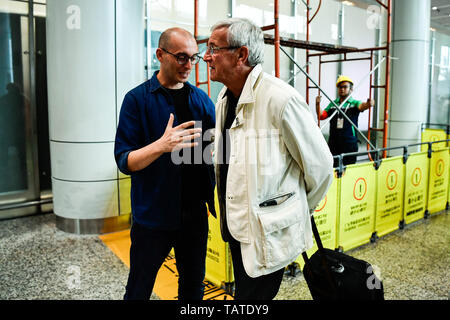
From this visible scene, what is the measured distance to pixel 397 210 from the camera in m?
5.19

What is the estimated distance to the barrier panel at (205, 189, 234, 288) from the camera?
356cm

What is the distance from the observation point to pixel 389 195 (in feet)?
16.3

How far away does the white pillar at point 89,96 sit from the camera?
15.8 ft

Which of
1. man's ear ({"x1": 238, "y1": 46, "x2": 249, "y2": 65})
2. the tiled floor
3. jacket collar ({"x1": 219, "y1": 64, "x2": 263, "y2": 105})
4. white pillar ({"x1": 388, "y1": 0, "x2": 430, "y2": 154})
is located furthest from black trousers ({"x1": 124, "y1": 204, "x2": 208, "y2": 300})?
white pillar ({"x1": 388, "y1": 0, "x2": 430, "y2": 154})

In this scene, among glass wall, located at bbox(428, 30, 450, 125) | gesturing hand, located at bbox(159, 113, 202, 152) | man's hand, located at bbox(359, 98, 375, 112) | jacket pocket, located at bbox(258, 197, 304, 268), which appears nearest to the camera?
jacket pocket, located at bbox(258, 197, 304, 268)

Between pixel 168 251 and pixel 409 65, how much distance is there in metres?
9.03

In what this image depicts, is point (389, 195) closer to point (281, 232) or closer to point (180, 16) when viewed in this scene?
point (281, 232)

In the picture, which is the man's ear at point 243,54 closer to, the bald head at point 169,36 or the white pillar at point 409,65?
the bald head at point 169,36

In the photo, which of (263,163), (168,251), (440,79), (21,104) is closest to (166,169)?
(168,251)

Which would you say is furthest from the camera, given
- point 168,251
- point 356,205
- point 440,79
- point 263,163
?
point 440,79

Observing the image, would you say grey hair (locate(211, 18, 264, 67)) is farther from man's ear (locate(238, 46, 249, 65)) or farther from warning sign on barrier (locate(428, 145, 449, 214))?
warning sign on barrier (locate(428, 145, 449, 214))

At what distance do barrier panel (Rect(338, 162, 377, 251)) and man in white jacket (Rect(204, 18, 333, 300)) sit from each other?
2.58 metres
